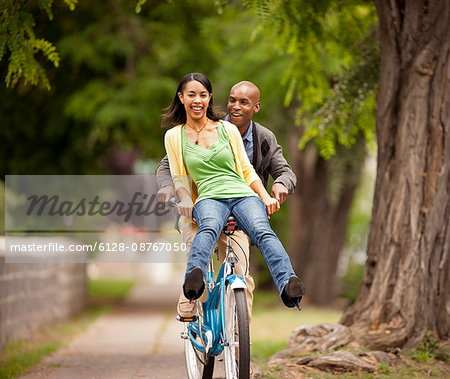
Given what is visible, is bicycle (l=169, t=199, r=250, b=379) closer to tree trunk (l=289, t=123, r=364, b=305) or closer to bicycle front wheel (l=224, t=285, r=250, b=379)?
bicycle front wheel (l=224, t=285, r=250, b=379)

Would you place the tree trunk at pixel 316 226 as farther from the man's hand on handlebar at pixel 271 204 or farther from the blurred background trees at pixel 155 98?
the man's hand on handlebar at pixel 271 204

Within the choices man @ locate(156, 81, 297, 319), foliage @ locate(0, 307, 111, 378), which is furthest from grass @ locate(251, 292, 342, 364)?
foliage @ locate(0, 307, 111, 378)

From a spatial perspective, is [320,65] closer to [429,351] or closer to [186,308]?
[429,351]

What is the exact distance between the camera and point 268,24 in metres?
7.95

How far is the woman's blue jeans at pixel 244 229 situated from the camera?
423 cm

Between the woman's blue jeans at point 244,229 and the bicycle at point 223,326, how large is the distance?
3.5 inches

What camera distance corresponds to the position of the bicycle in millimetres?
4164

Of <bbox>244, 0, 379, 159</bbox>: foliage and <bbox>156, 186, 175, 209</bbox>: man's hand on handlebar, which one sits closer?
<bbox>156, 186, 175, 209</bbox>: man's hand on handlebar

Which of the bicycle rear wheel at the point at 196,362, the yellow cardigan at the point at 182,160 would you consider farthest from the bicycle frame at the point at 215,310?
the yellow cardigan at the point at 182,160

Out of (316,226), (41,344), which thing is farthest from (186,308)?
(316,226)

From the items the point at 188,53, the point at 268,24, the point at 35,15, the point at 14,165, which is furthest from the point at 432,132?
the point at 14,165

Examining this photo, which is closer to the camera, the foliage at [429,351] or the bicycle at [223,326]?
the bicycle at [223,326]

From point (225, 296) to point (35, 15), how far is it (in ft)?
12.2

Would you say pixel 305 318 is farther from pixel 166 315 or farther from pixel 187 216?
pixel 187 216
